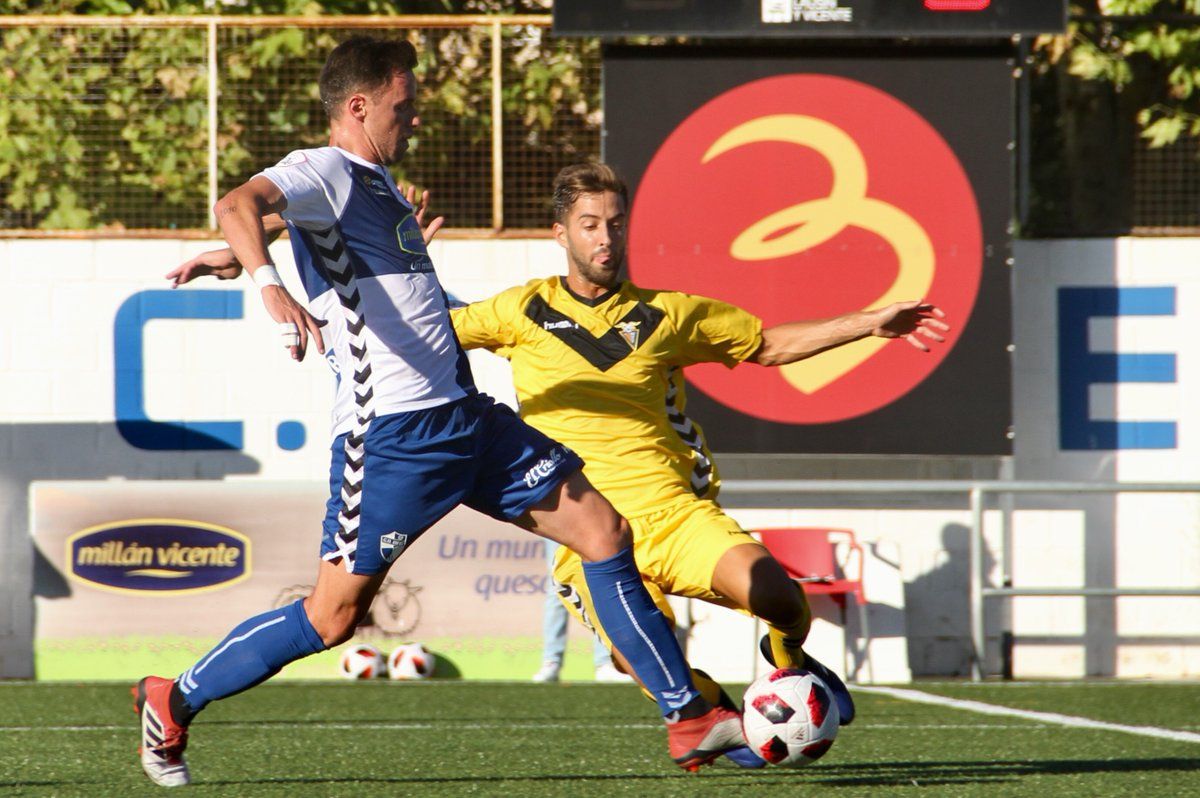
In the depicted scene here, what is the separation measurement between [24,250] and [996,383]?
6.06m

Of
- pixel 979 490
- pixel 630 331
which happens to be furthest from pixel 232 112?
pixel 630 331

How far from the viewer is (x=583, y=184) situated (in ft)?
18.0

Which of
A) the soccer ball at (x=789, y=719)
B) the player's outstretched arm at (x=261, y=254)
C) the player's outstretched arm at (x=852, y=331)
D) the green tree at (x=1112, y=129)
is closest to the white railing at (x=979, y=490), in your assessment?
Answer: the green tree at (x=1112, y=129)

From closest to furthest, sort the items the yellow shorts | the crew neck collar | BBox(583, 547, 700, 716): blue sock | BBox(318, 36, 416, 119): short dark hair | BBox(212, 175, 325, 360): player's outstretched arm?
BBox(212, 175, 325, 360): player's outstretched arm < BBox(318, 36, 416, 119): short dark hair < BBox(583, 547, 700, 716): blue sock < the yellow shorts < the crew neck collar

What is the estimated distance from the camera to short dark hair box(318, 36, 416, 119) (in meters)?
4.35

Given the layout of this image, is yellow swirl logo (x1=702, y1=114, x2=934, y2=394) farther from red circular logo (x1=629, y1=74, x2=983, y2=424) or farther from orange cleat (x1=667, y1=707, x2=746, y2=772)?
orange cleat (x1=667, y1=707, x2=746, y2=772)

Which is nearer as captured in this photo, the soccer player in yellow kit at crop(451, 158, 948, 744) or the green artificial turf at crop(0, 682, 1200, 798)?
the green artificial turf at crop(0, 682, 1200, 798)

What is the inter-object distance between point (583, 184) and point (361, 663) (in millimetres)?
4784

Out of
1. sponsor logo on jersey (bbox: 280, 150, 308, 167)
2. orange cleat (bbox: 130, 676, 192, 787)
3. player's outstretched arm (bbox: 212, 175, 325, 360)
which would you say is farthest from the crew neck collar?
orange cleat (bbox: 130, 676, 192, 787)

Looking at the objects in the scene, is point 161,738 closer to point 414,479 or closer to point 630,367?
point 414,479

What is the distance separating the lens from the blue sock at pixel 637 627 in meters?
4.48

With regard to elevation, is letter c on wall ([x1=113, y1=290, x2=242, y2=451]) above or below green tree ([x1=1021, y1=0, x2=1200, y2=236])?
below

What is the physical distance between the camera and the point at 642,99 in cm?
973

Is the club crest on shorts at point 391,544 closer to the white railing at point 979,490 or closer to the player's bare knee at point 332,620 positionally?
the player's bare knee at point 332,620
